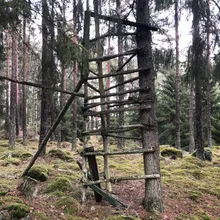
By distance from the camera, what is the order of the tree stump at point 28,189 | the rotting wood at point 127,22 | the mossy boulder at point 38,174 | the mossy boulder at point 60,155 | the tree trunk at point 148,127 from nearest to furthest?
1. the tree stump at point 28,189
2. the tree trunk at point 148,127
3. the rotting wood at point 127,22
4. the mossy boulder at point 38,174
5. the mossy boulder at point 60,155

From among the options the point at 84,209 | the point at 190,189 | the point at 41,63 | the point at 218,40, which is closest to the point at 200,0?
the point at 218,40

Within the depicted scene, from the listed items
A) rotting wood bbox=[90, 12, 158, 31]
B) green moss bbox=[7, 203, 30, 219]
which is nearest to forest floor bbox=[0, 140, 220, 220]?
green moss bbox=[7, 203, 30, 219]

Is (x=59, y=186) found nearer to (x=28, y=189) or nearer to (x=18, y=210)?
(x=28, y=189)

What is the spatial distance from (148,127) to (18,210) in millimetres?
2866

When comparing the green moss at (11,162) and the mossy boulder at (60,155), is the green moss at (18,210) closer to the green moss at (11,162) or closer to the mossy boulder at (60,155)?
the green moss at (11,162)

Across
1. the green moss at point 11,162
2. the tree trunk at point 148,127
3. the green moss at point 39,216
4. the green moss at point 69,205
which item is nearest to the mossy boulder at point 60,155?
the green moss at point 11,162

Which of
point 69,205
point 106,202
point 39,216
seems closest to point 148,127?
point 106,202

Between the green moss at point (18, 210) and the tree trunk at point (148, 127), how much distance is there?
7.83 ft

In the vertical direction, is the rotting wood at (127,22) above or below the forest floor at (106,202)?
above

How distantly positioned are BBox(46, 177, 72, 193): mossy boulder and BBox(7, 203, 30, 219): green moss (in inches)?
61.0

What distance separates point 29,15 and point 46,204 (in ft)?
11.6

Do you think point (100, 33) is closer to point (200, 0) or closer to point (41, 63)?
point (41, 63)

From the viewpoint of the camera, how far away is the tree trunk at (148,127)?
5.06 meters

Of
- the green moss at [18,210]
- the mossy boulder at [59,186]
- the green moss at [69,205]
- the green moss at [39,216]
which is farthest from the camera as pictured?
the mossy boulder at [59,186]
